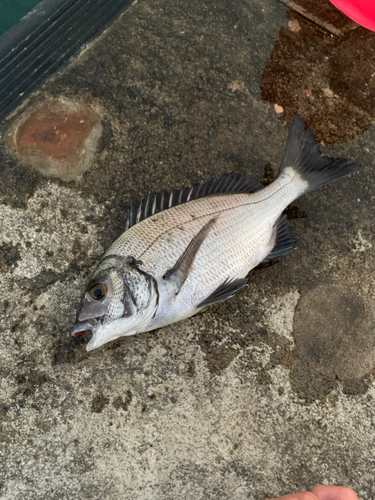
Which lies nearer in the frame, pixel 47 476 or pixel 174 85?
pixel 47 476

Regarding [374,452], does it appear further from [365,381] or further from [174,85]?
[174,85]

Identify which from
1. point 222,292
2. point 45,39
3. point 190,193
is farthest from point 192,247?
point 45,39

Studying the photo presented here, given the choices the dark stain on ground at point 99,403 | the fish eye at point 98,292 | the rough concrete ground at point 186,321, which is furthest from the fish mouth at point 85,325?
the dark stain on ground at point 99,403

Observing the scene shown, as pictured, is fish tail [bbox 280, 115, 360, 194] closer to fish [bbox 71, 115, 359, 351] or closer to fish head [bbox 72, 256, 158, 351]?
fish [bbox 71, 115, 359, 351]

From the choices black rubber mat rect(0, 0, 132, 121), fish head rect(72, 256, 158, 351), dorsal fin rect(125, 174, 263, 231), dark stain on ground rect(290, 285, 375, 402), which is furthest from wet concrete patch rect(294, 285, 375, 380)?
black rubber mat rect(0, 0, 132, 121)

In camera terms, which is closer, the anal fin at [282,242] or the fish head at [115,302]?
the fish head at [115,302]

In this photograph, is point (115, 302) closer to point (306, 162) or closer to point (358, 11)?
point (306, 162)

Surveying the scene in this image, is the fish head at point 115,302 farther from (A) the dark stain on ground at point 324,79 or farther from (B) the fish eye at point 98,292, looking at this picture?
(A) the dark stain on ground at point 324,79

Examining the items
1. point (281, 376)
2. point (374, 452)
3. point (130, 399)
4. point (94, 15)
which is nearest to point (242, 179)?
point (281, 376)
